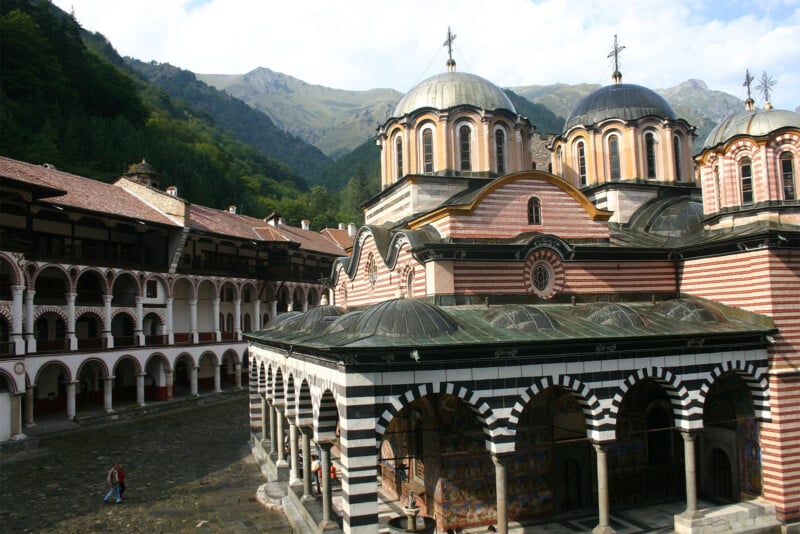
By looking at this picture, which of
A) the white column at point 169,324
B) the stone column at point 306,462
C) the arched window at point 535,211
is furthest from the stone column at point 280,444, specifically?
the white column at point 169,324

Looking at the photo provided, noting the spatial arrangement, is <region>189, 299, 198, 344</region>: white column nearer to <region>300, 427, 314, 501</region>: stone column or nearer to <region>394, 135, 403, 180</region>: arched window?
<region>394, 135, 403, 180</region>: arched window

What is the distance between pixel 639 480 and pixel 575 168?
11169 mm

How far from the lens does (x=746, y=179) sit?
1662 cm

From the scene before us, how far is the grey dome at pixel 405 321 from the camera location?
12.0 m

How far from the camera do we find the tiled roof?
26.9 metres

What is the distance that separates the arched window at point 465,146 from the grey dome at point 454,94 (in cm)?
81

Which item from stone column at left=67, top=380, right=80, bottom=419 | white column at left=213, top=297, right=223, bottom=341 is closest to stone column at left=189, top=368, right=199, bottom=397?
white column at left=213, top=297, right=223, bottom=341

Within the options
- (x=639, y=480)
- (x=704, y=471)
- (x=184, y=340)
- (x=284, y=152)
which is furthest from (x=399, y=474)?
(x=284, y=152)

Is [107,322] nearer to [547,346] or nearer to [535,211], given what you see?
[535,211]

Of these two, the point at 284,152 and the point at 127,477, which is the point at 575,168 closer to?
the point at 127,477

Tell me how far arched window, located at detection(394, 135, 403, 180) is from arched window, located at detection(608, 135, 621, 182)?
7154 mm

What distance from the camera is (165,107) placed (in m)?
94.8

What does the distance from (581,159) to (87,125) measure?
45226 millimetres

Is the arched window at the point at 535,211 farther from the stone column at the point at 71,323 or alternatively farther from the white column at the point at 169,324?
the white column at the point at 169,324
